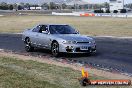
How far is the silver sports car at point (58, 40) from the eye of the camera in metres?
16.8

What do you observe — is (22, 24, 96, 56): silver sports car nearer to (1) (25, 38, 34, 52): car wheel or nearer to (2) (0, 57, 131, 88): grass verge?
(1) (25, 38, 34, 52): car wheel

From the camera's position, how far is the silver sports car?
55.1ft

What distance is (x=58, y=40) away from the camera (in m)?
17.0

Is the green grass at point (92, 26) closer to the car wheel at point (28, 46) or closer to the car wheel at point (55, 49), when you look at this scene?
the car wheel at point (28, 46)

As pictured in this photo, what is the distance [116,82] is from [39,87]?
181 cm

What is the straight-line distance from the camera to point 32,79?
34.1 ft

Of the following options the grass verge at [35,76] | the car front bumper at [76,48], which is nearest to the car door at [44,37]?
the car front bumper at [76,48]

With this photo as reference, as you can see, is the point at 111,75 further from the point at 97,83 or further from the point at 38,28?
the point at 38,28

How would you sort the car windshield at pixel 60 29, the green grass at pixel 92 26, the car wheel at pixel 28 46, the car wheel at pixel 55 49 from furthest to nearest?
the green grass at pixel 92 26, the car wheel at pixel 28 46, the car windshield at pixel 60 29, the car wheel at pixel 55 49

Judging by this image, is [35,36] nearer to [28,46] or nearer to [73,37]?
[28,46]

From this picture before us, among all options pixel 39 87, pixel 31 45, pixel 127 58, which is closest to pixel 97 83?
pixel 39 87

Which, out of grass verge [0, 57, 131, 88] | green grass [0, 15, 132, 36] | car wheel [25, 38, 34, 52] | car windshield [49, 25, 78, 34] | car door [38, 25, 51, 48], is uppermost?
car windshield [49, 25, 78, 34]

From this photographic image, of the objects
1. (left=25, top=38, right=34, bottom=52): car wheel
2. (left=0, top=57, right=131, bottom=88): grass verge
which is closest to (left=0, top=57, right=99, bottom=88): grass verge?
(left=0, top=57, right=131, bottom=88): grass verge

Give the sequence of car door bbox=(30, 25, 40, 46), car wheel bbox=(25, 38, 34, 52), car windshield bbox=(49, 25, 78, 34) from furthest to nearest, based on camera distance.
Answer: car wheel bbox=(25, 38, 34, 52)
car door bbox=(30, 25, 40, 46)
car windshield bbox=(49, 25, 78, 34)
